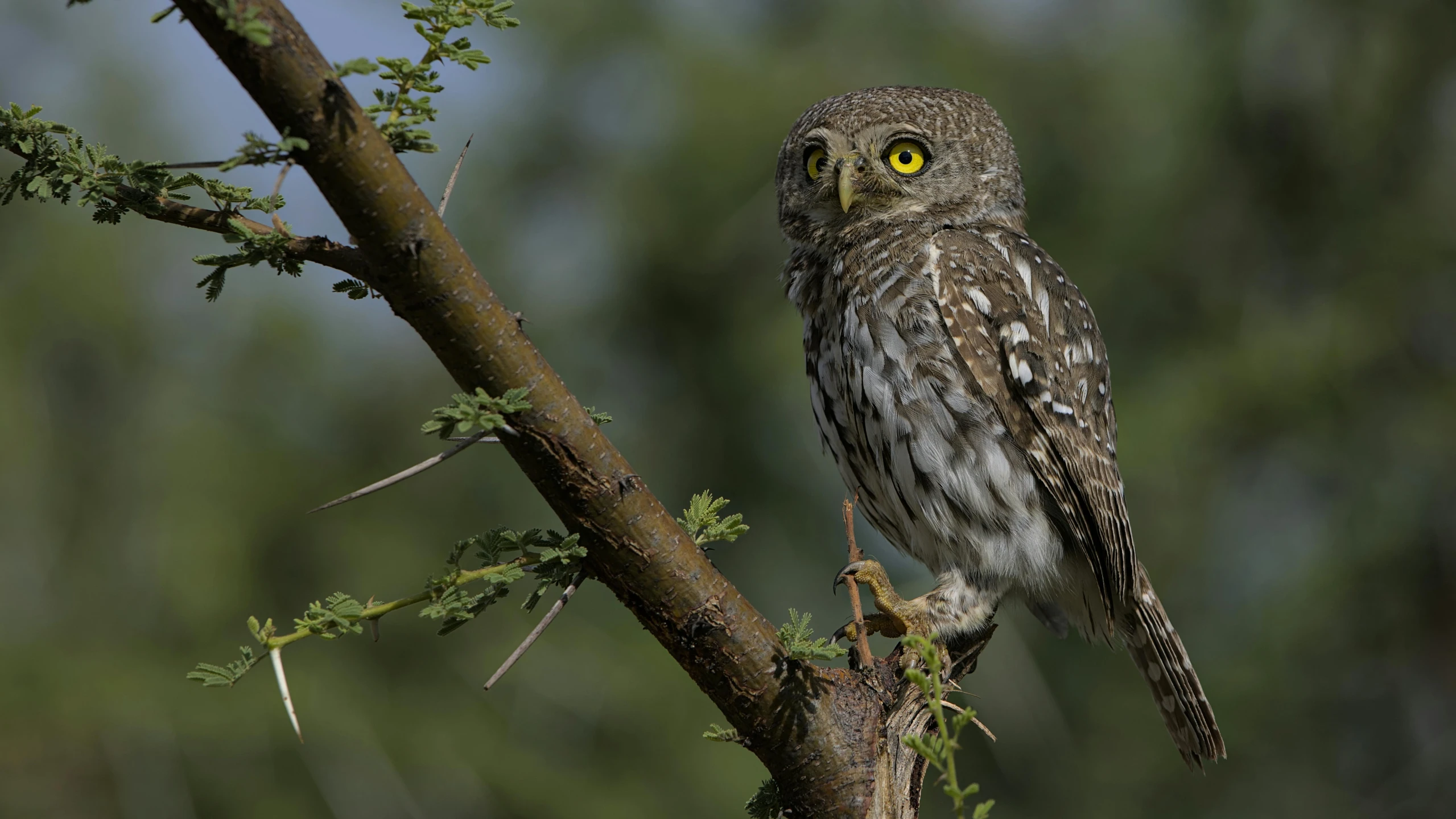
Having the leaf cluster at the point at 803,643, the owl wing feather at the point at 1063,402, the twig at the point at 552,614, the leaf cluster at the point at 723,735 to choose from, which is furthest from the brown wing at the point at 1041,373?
the twig at the point at 552,614

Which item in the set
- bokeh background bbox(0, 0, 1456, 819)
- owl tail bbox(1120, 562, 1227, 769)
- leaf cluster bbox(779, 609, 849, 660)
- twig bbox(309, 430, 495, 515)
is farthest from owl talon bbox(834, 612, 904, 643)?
bokeh background bbox(0, 0, 1456, 819)

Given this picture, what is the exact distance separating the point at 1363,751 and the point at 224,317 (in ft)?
31.1

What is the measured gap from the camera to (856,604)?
2.46 m

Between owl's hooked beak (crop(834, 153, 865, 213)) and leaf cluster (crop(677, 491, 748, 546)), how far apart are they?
1677 mm

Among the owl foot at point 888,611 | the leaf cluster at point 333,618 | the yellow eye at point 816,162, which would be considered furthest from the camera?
the yellow eye at point 816,162

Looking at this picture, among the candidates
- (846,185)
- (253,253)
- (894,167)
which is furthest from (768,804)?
(894,167)

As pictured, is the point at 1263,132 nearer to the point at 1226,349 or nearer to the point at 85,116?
the point at 1226,349

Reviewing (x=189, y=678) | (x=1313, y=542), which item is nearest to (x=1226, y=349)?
(x=1313, y=542)

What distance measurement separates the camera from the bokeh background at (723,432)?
738cm

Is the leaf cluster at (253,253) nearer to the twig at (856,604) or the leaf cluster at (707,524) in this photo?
the leaf cluster at (707,524)

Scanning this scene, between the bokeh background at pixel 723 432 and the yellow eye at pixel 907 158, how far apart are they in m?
3.37

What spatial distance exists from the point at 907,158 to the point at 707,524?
209 centimetres

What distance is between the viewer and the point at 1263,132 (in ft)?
29.8

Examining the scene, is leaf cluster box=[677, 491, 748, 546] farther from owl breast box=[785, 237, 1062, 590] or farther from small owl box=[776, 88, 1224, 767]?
owl breast box=[785, 237, 1062, 590]
